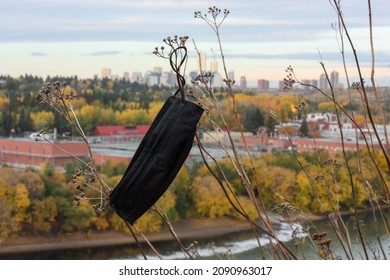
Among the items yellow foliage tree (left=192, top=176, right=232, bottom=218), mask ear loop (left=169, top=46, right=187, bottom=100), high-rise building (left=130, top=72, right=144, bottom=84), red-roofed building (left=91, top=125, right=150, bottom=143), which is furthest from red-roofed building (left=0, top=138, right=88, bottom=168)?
mask ear loop (left=169, top=46, right=187, bottom=100)

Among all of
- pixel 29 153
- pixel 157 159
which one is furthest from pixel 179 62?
pixel 29 153

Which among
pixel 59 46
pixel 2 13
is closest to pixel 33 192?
pixel 59 46

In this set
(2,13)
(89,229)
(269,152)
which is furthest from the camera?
(269,152)

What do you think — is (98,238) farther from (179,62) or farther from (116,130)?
(179,62)

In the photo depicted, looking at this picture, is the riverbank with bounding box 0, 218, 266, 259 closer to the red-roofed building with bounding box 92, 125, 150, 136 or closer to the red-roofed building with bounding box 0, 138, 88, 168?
the red-roofed building with bounding box 92, 125, 150, 136

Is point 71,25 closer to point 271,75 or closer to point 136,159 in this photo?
point 271,75
